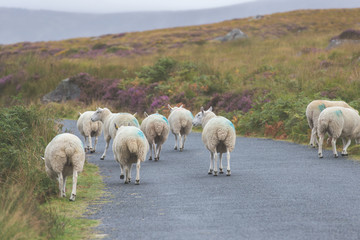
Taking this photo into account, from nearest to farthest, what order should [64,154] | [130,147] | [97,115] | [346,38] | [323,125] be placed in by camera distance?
[64,154] < [130,147] < [323,125] < [97,115] < [346,38]

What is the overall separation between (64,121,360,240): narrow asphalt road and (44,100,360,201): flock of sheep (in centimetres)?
60

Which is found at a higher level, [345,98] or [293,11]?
[293,11]

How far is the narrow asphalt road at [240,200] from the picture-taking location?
752 centimetres

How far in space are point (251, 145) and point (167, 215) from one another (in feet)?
34.9

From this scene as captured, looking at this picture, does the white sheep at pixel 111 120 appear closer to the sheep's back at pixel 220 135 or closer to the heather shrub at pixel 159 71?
the sheep's back at pixel 220 135

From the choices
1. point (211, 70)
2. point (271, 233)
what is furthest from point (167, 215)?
point (211, 70)

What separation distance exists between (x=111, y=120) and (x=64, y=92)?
893 inches

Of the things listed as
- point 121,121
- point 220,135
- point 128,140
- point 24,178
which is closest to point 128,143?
point 128,140

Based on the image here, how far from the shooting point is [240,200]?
9.68 metres

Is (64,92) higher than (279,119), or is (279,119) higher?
(64,92)

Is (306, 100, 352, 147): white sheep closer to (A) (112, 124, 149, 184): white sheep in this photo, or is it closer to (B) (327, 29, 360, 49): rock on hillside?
(A) (112, 124, 149, 184): white sheep

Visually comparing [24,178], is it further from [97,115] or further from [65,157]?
[97,115]

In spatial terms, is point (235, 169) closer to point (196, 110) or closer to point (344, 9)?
point (196, 110)

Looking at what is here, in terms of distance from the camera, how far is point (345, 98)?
21062mm
